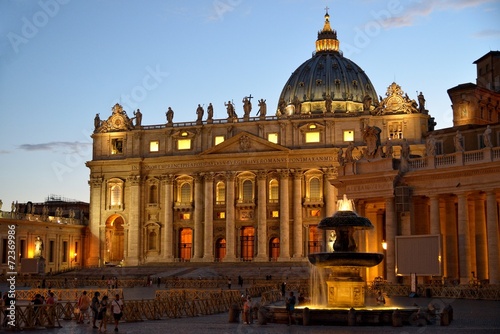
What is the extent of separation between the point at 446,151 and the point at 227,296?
2660 cm

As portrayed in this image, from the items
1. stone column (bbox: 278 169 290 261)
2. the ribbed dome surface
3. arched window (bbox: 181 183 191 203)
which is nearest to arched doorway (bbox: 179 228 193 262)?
arched window (bbox: 181 183 191 203)

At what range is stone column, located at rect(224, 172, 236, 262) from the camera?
3760 inches

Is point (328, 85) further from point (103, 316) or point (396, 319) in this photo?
point (103, 316)

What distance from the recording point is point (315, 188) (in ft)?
308

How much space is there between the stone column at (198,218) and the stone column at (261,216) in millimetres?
7557

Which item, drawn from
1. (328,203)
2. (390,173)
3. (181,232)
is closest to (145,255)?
(181,232)

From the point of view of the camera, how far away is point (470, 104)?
226 ft

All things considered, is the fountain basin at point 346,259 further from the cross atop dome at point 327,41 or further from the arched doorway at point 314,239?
the cross atop dome at point 327,41

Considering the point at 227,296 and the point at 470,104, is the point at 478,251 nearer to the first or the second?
the point at 227,296

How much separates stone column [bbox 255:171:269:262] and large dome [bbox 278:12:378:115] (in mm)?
26635

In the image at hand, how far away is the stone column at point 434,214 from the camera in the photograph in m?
46.6

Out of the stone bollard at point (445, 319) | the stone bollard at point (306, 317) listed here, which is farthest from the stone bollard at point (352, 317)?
the stone bollard at point (445, 319)

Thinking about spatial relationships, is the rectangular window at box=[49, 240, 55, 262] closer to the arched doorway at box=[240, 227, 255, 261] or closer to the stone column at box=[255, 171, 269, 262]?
the arched doorway at box=[240, 227, 255, 261]

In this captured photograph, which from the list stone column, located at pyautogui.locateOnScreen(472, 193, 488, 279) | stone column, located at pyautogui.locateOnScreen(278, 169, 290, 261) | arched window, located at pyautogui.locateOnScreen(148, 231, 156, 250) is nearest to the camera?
stone column, located at pyautogui.locateOnScreen(472, 193, 488, 279)
